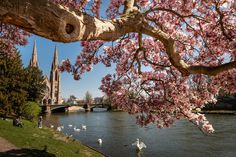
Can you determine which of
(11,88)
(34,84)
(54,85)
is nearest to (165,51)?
(11,88)

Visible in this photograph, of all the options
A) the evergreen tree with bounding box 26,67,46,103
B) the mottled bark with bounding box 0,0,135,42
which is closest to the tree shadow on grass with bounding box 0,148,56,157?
the mottled bark with bounding box 0,0,135,42

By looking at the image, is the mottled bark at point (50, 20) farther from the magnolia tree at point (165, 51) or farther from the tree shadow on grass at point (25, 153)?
the tree shadow on grass at point (25, 153)

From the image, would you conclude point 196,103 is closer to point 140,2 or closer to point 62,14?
point 140,2

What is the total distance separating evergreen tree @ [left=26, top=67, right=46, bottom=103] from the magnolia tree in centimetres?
3456

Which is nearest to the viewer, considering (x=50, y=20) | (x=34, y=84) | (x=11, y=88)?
(x=50, y=20)

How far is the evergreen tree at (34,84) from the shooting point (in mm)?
48141

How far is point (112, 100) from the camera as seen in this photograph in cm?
1266

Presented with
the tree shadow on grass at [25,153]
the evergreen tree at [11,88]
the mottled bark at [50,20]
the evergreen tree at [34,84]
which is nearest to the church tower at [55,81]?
the evergreen tree at [34,84]

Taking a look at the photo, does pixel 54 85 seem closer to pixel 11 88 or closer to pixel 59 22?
pixel 11 88

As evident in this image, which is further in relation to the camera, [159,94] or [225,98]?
[225,98]

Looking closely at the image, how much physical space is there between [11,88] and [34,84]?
20098 mm

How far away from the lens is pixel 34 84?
60094mm

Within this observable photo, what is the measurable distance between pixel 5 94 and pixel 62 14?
3765 cm

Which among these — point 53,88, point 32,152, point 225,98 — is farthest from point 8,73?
point 53,88
